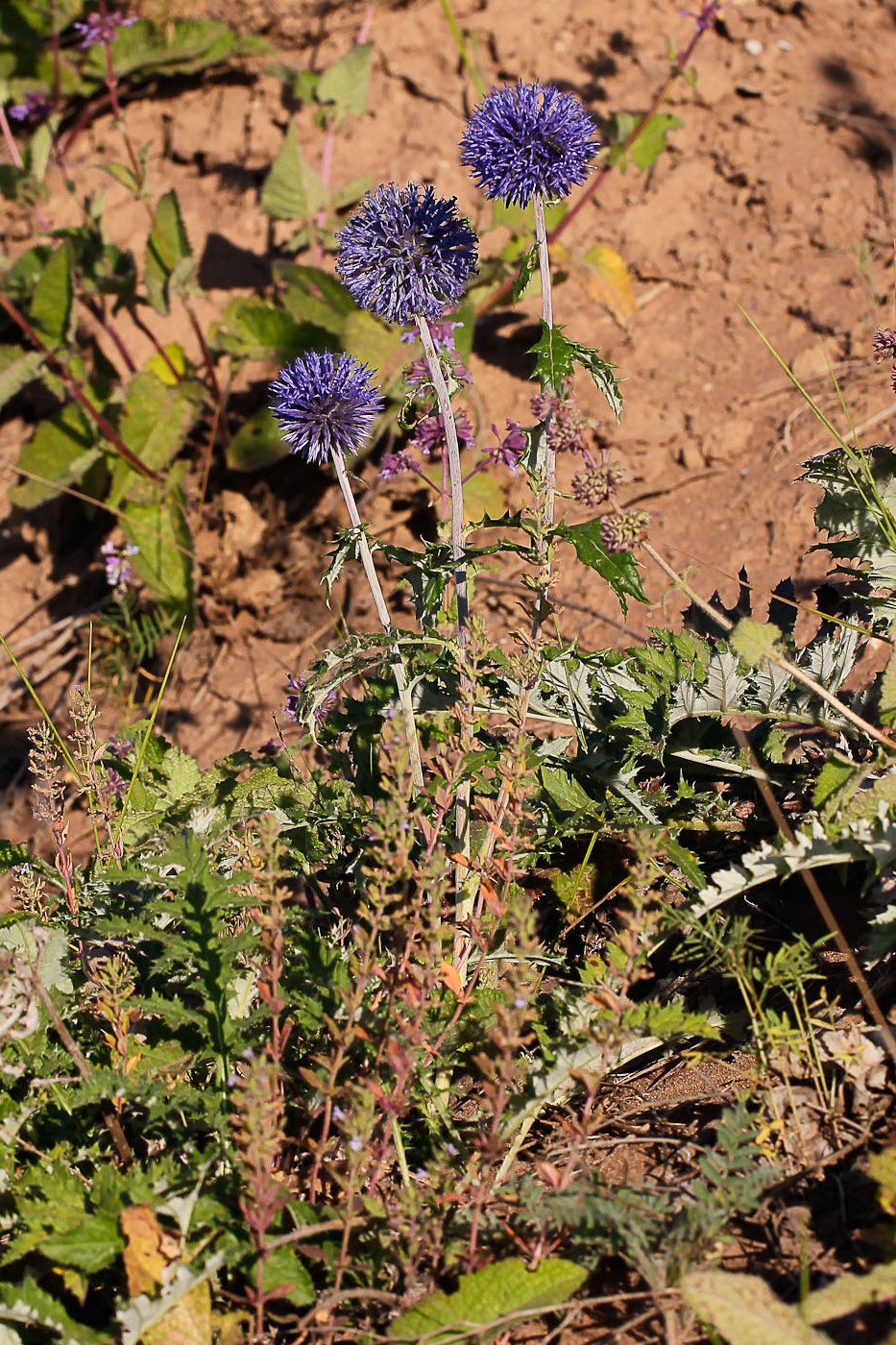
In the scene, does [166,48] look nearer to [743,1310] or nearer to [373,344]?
[373,344]

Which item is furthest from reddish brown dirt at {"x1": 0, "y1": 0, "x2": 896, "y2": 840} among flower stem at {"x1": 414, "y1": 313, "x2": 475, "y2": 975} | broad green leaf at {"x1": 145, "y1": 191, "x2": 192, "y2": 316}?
flower stem at {"x1": 414, "y1": 313, "x2": 475, "y2": 975}

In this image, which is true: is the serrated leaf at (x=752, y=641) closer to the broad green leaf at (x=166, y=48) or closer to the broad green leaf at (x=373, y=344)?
the broad green leaf at (x=373, y=344)

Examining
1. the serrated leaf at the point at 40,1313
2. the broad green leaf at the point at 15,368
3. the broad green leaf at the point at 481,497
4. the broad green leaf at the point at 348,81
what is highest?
the broad green leaf at the point at 348,81

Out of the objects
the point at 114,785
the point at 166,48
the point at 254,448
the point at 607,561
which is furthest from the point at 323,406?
the point at 166,48

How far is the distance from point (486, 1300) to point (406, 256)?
79.2 inches

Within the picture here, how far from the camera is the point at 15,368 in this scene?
5.34m

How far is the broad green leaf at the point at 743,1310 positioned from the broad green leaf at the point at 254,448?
3.92 metres

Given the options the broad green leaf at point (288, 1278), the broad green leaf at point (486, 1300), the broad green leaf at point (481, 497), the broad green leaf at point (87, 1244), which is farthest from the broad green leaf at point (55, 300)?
the broad green leaf at point (486, 1300)

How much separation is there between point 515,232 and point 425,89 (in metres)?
1.50

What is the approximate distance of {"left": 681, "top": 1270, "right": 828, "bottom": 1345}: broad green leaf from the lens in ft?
5.98

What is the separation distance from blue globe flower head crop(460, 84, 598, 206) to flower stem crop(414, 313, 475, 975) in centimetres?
35

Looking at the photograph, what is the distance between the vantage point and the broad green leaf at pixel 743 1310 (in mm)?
1821

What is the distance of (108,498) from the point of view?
Answer: 5.46 metres

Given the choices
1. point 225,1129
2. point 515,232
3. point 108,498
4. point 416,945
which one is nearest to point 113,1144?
point 225,1129
